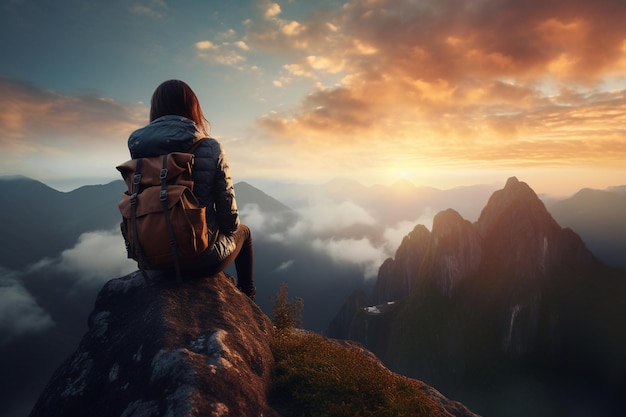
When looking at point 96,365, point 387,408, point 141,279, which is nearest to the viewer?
point 96,365

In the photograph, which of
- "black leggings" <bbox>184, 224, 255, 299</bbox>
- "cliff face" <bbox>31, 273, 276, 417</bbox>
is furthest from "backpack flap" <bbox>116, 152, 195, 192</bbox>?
"cliff face" <bbox>31, 273, 276, 417</bbox>

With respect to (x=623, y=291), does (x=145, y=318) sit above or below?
above

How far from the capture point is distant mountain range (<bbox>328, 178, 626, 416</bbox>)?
99188mm

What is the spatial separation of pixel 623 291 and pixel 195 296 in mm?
154471

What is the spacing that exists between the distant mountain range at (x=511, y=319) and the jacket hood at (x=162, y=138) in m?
127

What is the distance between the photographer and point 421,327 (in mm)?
131125

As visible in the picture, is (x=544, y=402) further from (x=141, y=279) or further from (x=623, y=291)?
(x=141, y=279)

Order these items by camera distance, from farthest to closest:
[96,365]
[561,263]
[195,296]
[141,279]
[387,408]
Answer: [561,263] → [141,279] → [195,296] → [387,408] → [96,365]

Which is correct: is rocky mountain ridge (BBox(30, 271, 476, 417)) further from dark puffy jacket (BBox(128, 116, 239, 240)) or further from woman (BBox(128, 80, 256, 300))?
dark puffy jacket (BBox(128, 116, 239, 240))

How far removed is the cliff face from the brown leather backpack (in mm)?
1367

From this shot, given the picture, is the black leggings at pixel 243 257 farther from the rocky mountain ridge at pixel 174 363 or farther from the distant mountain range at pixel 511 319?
the distant mountain range at pixel 511 319

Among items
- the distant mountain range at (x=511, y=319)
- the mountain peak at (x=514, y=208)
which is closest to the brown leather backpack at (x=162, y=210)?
the distant mountain range at (x=511, y=319)

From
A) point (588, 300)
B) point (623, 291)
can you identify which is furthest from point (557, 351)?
point (623, 291)

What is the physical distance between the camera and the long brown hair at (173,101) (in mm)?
6301
